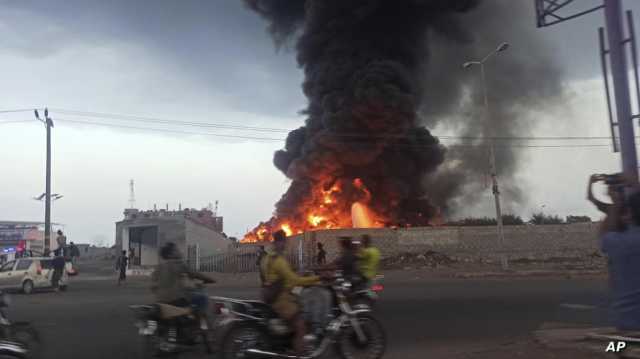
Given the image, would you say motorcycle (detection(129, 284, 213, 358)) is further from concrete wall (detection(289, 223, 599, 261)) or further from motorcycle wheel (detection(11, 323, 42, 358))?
concrete wall (detection(289, 223, 599, 261))

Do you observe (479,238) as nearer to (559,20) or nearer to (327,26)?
(327,26)

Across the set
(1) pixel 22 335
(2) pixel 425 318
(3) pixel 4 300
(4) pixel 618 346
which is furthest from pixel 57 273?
(4) pixel 618 346

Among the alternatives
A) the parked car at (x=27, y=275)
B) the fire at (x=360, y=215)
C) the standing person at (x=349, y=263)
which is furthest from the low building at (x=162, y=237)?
the standing person at (x=349, y=263)

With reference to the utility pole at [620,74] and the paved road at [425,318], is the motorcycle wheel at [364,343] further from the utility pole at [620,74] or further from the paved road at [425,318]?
the utility pole at [620,74]

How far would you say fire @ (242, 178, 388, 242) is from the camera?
38.9m

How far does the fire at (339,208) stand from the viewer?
38.9m

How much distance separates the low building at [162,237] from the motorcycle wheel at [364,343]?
26451 millimetres

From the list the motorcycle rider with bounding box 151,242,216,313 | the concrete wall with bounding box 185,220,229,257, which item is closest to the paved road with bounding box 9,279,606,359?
the motorcycle rider with bounding box 151,242,216,313

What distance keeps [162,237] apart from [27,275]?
16.5m

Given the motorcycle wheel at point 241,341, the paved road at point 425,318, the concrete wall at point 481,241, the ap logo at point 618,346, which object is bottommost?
the paved road at point 425,318

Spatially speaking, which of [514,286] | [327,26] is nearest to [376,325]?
[514,286]

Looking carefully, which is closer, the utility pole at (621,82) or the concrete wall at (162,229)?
the utility pole at (621,82)

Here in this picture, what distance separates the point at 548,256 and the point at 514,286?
13.6 meters

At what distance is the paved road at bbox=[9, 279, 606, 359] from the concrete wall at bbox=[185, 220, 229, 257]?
20.2 meters
